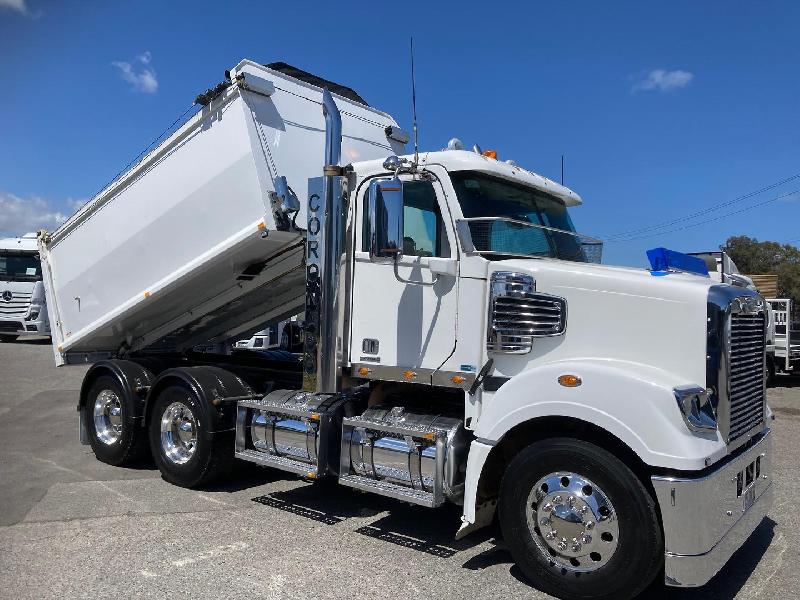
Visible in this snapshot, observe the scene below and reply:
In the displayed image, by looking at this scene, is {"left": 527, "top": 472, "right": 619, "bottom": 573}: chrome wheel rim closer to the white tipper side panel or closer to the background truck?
the white tipper side panel

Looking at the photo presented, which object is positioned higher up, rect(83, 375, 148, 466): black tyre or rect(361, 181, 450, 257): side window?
rect(361, 181, 450, 257): side window

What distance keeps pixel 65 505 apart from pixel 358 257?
10.9ft

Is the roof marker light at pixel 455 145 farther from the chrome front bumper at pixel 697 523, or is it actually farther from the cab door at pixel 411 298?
the chrome front bumper at pixel 697 523

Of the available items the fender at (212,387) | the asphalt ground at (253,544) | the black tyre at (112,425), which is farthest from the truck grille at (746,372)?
the black tyre at (112,425)

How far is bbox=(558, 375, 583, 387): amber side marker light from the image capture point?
4.33m

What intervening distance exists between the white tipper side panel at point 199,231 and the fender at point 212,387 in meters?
0.87

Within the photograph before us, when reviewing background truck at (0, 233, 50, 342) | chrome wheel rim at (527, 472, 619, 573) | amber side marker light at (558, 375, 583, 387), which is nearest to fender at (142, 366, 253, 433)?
chrome wheel rim at (527, 472, 619, 573)

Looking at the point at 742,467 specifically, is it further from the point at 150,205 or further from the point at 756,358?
the point at 150,205

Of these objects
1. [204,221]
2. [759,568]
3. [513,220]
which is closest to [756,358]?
[759,568]

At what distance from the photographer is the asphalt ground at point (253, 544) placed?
449 cm

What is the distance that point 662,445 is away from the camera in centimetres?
397

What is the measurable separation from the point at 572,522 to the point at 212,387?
145 inches

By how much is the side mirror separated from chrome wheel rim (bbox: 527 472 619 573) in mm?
1886

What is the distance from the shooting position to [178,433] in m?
6.98
